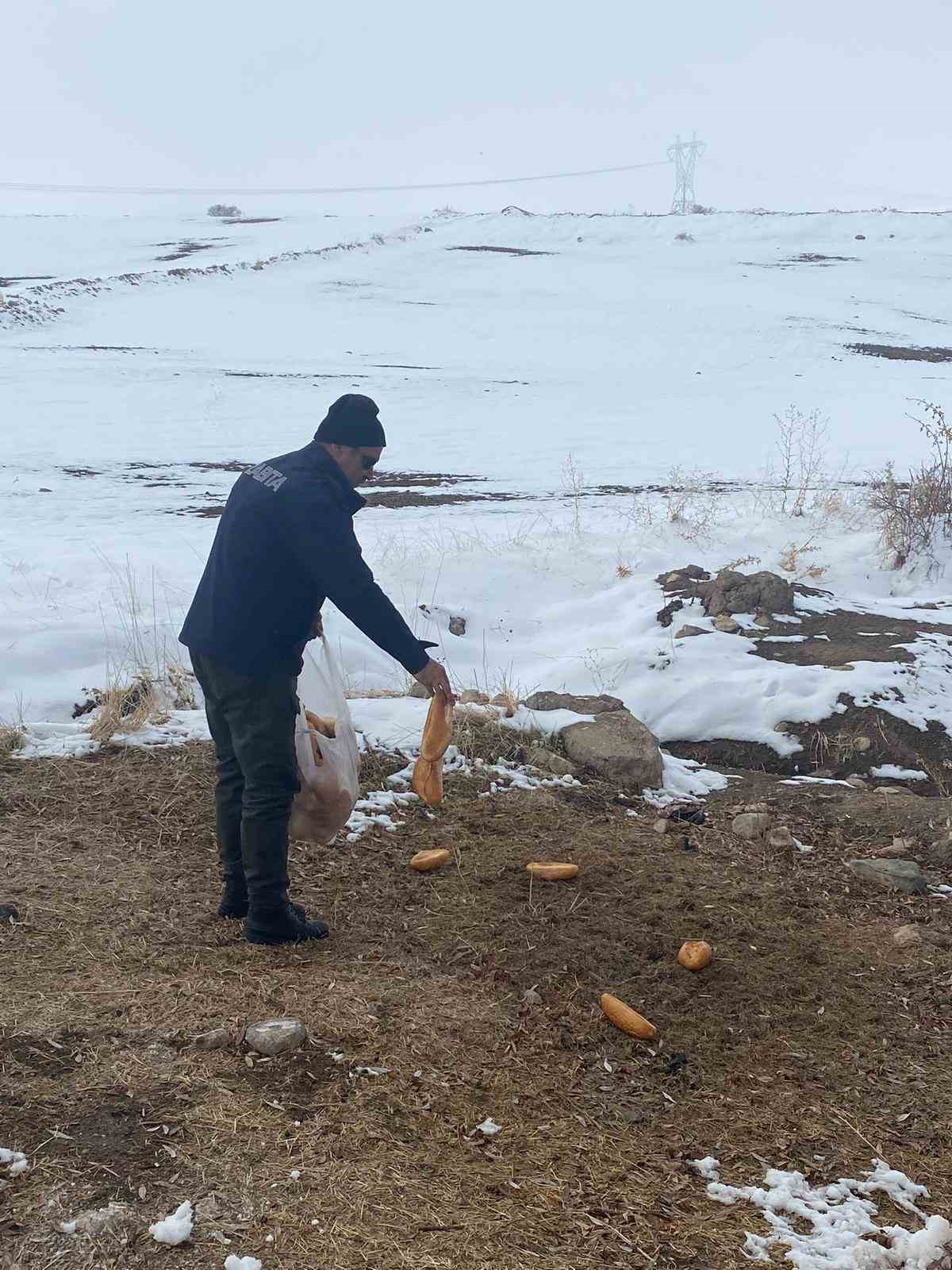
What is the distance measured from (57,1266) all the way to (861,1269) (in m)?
1.61

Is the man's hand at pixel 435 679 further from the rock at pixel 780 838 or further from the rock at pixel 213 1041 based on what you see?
the rock at pixel 780 838

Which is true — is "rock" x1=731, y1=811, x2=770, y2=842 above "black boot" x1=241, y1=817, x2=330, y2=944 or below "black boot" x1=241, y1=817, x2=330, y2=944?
below

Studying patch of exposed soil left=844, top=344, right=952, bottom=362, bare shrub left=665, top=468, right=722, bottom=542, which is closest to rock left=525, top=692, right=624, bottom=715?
bare shrub left=665, top=468, right=722, bottom=542

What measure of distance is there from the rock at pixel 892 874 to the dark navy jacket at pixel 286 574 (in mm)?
2070

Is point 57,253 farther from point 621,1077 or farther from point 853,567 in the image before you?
point 621,1077

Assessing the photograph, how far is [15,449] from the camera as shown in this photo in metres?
13.5

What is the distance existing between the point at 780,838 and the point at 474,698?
6.13 ft

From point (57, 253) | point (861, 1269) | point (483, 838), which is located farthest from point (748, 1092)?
point (57, 253)

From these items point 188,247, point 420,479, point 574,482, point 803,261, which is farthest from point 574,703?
point 188,247

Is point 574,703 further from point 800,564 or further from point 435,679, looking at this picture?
point 800,564

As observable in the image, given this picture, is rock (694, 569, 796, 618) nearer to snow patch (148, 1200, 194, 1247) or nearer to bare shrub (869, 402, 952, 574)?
bare shrub (869, 402, 952, 574)

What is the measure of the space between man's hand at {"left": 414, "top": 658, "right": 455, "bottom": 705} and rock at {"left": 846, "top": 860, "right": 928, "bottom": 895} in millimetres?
1880

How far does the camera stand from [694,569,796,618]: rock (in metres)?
7.02

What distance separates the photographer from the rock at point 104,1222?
2184 mm
